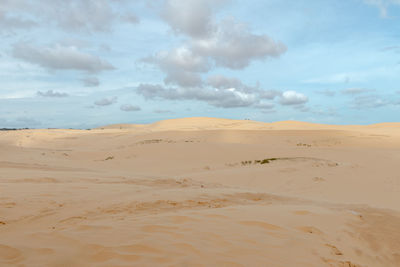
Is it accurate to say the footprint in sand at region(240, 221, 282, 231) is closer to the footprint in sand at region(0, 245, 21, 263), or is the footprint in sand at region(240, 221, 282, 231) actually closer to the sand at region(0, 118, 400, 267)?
the sand at region(0, 118, 400, 267)

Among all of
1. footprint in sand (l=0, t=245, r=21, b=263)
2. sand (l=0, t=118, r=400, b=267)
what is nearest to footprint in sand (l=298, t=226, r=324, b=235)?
sand (l=0, t=118, r=400, b=267)

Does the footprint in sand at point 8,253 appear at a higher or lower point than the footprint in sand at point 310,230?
higher

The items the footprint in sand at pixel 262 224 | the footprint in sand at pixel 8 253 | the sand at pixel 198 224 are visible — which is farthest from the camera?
the footprint in sand at pixel 262 224

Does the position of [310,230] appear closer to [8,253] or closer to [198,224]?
[198,224]

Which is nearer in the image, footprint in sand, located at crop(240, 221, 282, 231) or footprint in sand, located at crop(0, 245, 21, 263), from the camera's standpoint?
footprint in sand, located at crop(0, 245, 21, 263)

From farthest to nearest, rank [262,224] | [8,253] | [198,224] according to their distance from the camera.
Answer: [262,224], [198,224], [8,253]

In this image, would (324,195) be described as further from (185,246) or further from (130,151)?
(130,151)

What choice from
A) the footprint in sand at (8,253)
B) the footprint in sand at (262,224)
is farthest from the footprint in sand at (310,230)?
the footprint in sand at (8,253)

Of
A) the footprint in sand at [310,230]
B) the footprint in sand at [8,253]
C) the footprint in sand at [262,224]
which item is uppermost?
the footprint in sand at [8,253]

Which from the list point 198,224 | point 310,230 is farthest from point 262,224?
point 198,224

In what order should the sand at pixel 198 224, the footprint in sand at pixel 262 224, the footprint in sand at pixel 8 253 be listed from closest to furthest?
the footprint in sand at pixel 8 253 < the sand at pixel 198 224 < the footprint in sand at pixel 262 224

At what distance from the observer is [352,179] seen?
1048 centimetres

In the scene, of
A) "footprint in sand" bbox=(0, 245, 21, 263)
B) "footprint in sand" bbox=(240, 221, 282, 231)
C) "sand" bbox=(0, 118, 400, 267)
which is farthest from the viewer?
"footprint in sand" bbox=(240, 221, 282, 231)

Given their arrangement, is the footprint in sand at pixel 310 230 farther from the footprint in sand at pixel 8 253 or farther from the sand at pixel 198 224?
the footprint in sand at pixel 8 253
